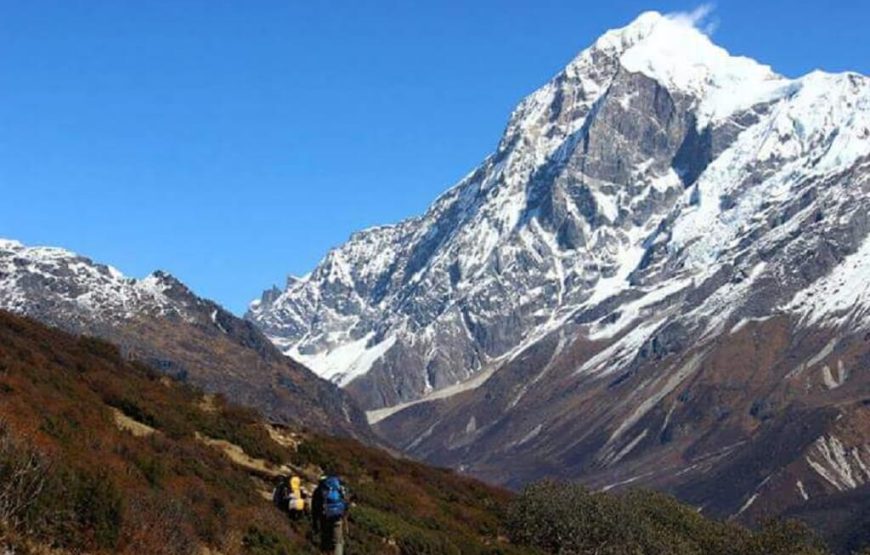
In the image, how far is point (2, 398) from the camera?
39938 millimetres

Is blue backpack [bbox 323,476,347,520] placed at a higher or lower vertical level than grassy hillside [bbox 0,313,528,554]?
lower

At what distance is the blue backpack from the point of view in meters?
34.7

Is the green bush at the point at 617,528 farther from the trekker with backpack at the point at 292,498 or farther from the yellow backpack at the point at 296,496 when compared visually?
the yellow backpack at the point at 296,496

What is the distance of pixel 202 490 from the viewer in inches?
1604

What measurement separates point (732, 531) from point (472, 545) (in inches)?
1729

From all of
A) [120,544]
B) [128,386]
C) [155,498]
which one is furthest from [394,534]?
[120,544]

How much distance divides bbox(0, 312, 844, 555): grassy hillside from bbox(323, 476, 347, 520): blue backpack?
3300 millimetres

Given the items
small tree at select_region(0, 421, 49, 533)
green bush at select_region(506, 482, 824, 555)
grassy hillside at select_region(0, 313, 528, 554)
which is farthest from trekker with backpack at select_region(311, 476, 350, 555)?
green bush at select_region(506, 482, 824, 555)

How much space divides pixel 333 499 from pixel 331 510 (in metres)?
0.37

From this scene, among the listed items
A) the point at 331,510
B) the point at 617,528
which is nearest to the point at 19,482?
the point at 331,510

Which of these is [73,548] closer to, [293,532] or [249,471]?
[293,532]

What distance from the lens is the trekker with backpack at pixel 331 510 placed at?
34.7 m

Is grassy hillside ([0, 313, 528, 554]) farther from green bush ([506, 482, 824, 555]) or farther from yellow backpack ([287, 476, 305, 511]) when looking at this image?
green bush ([506, 482, 824, 555])

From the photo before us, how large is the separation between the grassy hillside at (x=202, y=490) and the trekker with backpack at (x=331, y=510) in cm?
242
